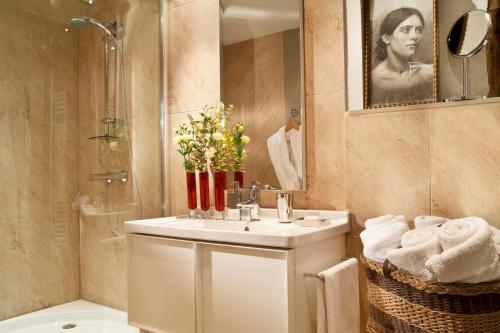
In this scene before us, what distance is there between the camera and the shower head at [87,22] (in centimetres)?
211

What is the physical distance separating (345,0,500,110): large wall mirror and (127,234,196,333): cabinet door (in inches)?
38.7

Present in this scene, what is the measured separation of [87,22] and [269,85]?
3.56 ft

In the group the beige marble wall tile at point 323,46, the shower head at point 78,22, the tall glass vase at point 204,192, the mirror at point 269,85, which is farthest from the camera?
the shower head at point 78,22

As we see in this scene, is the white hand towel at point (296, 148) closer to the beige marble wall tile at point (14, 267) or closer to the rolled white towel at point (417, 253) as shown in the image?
the rolled white towel at point (417, 253)

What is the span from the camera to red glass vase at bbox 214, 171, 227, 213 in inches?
74.1

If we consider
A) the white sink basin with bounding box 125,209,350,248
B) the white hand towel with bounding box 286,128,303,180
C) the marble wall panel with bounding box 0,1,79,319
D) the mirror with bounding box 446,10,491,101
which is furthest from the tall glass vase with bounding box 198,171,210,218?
the mirror with bounding box 446,10,491,101

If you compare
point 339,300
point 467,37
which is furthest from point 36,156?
point 467,37

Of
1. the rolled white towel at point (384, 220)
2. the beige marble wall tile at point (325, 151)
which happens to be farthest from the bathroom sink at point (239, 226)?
the rolled white towel at point (384, 220)

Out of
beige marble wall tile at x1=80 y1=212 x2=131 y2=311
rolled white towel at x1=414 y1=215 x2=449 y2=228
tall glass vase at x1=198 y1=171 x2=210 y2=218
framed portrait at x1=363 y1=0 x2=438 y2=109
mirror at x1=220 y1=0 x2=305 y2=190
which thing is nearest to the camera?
rolled white towel at x1=414 y1=215 x2=449 y2=228

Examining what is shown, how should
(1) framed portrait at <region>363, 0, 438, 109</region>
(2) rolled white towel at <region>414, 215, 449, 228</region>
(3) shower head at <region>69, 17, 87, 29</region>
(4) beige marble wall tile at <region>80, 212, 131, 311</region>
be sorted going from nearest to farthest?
(2) rolled white towel at <region>414, 215, 449, 228</region>
(1) framed portrait at <region>363, 0, 438, 109</region>
(3) shower head at <region>69, 17, 87, 29</region>
(4) beige marble wall tile at <region>80, 212, 131, 311</region>

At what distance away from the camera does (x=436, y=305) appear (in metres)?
1.06

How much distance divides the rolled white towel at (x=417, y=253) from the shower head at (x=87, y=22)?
188cm

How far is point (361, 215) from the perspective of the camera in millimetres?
1651

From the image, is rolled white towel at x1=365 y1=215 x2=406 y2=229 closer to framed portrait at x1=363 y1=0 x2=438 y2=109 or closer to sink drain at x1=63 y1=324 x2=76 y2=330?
framed portrait at x1=363 y1=0 x2=438 y2=109
